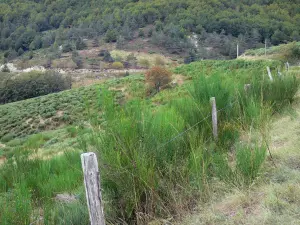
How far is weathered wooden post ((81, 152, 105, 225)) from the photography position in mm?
2607

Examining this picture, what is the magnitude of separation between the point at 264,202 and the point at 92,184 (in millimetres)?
1942

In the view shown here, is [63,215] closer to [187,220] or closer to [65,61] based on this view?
[187,220]

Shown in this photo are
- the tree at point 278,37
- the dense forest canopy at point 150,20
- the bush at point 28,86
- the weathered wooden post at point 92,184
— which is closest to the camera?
Result: the weathered wooden post at point 92,184

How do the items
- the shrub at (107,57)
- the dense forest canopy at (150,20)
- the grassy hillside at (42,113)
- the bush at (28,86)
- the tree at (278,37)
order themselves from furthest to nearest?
the dense forest canopy at (150,20)
the tree at (278,37)
the shrub at (107,57)
the bush at (28,86)
the grassy hillside at (42,113)

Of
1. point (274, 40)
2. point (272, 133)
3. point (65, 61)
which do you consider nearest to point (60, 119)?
point (272, 133)

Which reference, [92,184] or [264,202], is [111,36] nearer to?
[264,202]

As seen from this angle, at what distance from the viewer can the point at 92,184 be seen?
2.69 metres

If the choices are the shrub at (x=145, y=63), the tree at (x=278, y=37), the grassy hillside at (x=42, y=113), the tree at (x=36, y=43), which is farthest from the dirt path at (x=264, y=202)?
the tree at (x=36, y=43)

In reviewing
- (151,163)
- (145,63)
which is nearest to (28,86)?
(145,63)

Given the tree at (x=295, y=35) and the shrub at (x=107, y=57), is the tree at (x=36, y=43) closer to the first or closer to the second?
the shrub at (x=107, y=57)

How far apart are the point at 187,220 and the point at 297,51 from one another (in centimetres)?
3186

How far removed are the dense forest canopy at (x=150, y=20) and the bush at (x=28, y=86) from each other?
39.8 m

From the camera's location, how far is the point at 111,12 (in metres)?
113

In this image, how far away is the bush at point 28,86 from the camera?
4309cm
